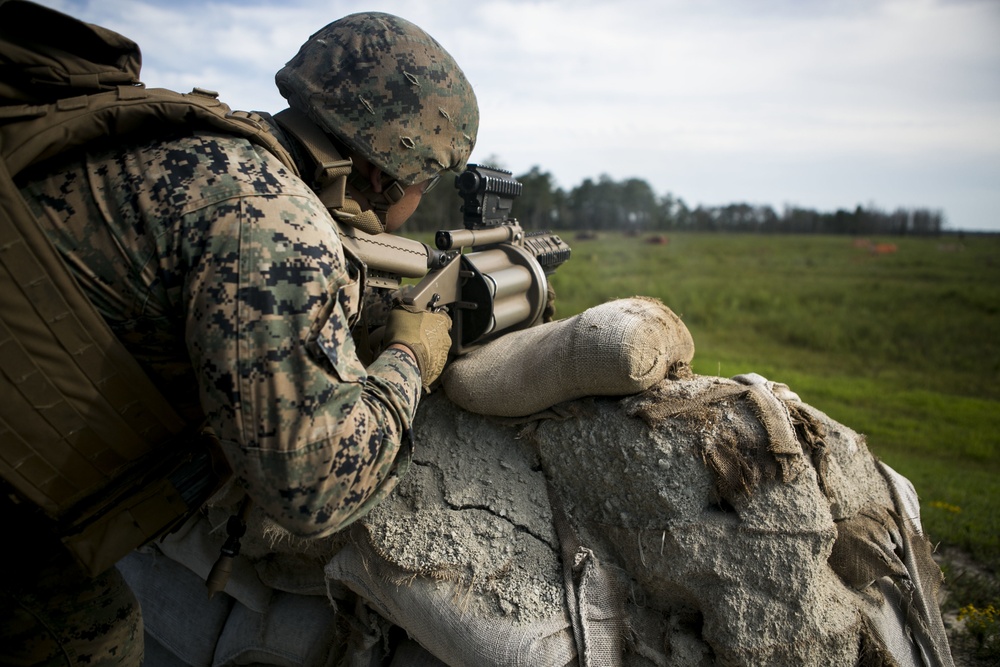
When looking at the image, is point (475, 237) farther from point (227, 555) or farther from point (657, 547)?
point (227, 555)

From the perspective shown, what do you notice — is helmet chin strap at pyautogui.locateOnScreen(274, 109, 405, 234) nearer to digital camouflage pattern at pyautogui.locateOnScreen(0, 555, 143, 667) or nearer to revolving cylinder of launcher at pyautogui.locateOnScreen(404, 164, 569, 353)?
Answer: revolving cylinder of launcher at pyautogui.locateOnScreen(404, 164, 569, 353)

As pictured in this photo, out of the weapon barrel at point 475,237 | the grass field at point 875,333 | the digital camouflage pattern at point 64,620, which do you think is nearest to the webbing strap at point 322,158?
the weapon barrel at point 475,237

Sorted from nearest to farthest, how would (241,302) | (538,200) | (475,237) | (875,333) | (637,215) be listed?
1. (241,302)
2. (475,237)
3. (538,200)
4. (875,333)
5. (637,215)

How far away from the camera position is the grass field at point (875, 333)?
20.6ft

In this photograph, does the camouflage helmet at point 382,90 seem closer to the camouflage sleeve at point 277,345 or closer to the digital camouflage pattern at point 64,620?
the camouflage sleeve at point 277,345

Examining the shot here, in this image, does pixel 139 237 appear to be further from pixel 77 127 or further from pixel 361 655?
pixel 361 655

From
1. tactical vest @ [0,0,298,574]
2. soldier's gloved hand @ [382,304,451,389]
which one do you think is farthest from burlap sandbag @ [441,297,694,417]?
tactical vest @ [0,0,298,574]

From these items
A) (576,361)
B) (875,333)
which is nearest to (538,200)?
(875,333)

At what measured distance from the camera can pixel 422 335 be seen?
6.89 feet

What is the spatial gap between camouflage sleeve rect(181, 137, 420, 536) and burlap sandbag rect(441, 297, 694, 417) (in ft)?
3.11

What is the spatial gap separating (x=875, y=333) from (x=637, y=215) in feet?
23.4

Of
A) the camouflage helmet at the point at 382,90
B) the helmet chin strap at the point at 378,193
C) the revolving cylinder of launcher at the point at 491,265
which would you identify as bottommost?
the revolving cylinder of launcher at the point at 491,265

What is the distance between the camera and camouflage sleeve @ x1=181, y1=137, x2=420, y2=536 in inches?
54.1

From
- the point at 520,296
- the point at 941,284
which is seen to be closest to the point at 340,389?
the point at 520,296
